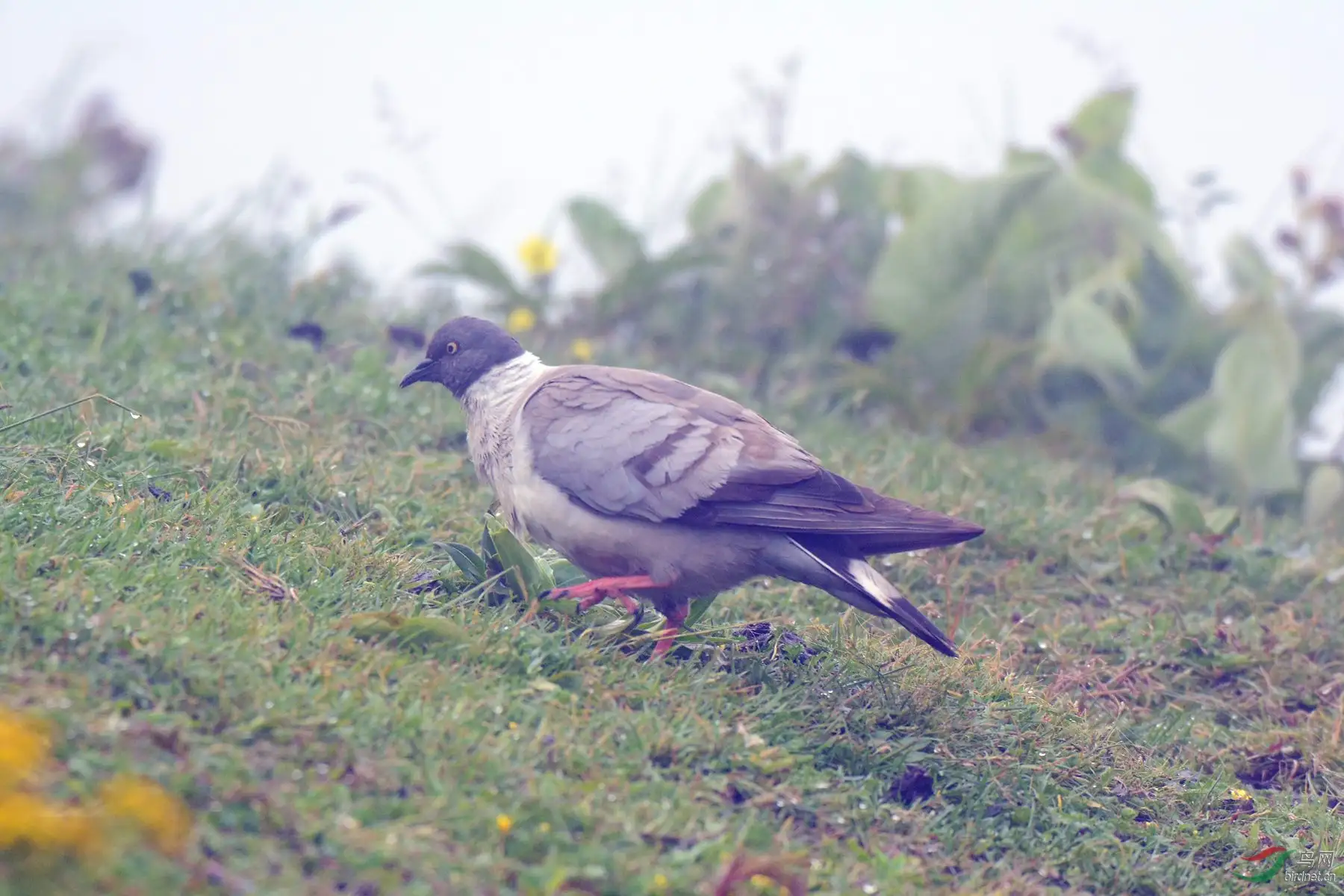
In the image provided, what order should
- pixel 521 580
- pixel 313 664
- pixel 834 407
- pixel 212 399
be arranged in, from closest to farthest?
1. pixel 313 664
2. pixel 521 580
3. pixel 212 399
4. pixel 834 407

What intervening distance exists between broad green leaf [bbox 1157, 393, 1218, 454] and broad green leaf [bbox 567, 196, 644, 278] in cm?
302

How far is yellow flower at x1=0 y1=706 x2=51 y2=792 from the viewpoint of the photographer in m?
2.31

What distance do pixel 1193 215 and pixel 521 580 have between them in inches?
223

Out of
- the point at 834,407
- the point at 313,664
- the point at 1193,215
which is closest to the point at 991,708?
the point at 313,664

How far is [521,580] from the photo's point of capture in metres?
3.80

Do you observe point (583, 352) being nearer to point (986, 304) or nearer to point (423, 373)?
point (423, 373)

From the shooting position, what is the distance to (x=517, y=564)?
12.5ft

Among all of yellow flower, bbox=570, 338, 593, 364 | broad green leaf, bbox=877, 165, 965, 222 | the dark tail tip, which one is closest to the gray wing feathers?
the dark tail tip

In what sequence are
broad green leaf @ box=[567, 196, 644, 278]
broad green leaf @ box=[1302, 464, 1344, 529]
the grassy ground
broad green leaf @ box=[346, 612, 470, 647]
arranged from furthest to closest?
broad green leaf @ box=[567, 196, 644, 278]
broad green leaf @ box=[1302, 464, 1344, 529]
broad green leaf @ box=[346, 612, 470, 647]
the grassy ground

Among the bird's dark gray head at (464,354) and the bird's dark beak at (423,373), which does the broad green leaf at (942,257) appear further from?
the bird's dark beak at (423,373)

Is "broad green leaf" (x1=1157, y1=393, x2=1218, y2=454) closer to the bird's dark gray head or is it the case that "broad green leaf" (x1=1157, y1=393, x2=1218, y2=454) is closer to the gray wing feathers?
the gray wing feathers

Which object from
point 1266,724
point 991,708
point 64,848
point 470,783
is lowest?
point 1266,724

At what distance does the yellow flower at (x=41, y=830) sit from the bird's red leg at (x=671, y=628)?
1693 mm

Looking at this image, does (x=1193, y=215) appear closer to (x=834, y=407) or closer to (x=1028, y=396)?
(x=1028, y=396)
